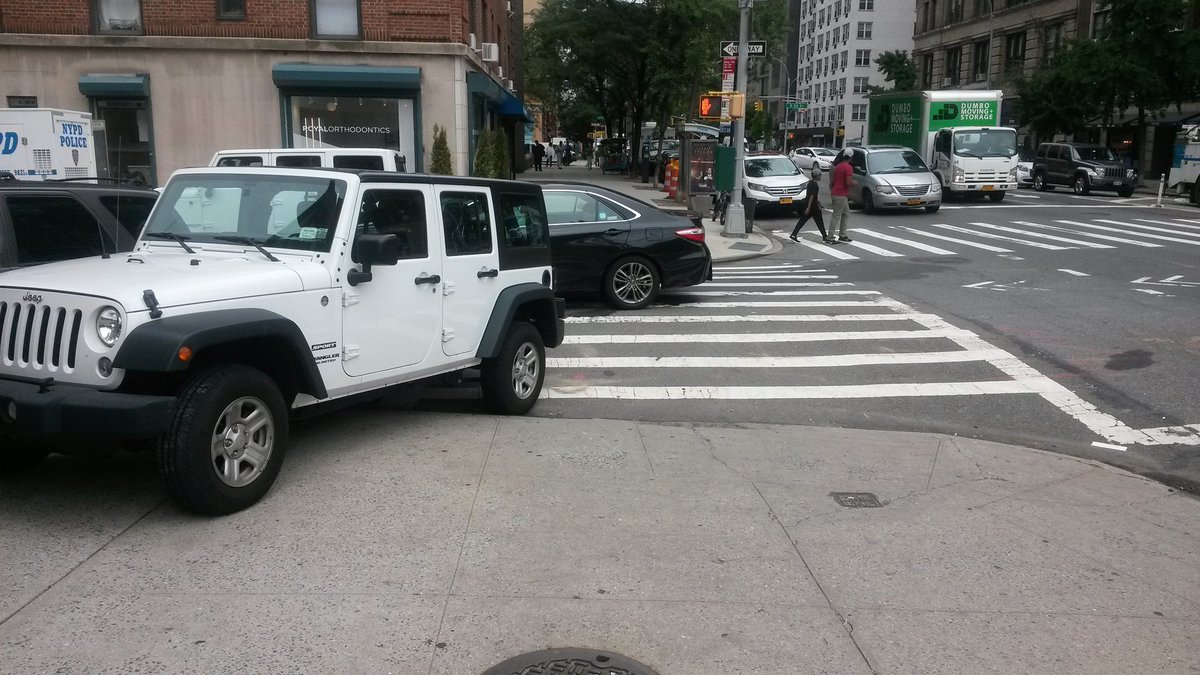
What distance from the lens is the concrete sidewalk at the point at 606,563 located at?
405cm

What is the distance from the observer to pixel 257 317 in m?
5.21

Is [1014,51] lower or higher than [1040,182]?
higher

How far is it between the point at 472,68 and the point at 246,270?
65.2ft

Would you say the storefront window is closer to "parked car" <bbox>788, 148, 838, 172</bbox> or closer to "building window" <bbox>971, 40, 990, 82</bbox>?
"parked car" <bbox>788, 148, 838, 172</bbox>

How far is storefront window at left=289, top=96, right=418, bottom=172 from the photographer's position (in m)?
22.8

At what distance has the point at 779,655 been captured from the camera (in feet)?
13.2

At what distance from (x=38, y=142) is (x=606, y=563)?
46.7 ft

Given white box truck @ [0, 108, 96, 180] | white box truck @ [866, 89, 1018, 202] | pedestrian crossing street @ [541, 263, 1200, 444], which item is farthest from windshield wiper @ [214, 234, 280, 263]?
white box truck @ [866, 89, 1018, 202]

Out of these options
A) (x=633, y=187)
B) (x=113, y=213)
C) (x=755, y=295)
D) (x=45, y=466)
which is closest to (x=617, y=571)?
(x=45, y=466)

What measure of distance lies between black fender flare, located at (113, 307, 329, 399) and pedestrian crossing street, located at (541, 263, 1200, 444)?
10.9 ft

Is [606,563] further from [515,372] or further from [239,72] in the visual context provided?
[239,72]

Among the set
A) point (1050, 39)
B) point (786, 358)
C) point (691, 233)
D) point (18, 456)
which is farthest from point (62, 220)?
point (1050, 39)

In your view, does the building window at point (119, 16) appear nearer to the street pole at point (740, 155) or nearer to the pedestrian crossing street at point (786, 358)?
the street pole at point (740, 155)

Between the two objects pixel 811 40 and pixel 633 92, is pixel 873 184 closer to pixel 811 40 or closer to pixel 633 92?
pixel 633 92
